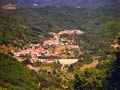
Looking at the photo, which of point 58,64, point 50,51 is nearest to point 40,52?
point 50,51

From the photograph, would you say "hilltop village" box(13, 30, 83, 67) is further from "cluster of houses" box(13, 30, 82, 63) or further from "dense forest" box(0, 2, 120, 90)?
"dense forest" box(0, 2, 120, 90)

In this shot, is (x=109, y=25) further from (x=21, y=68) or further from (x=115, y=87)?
(x=115, y=87)

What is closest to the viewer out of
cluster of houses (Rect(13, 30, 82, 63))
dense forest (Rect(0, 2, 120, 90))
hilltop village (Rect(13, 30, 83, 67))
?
dense forest (Rect(0, 2, 120, 90))

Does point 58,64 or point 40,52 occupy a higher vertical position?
point 58,64

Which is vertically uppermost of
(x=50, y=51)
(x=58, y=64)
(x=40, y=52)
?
(x=58, y=64)

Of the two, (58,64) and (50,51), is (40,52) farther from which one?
(58,64)

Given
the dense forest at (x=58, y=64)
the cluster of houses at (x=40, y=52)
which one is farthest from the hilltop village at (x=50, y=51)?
the dense forest at (x=58, y=64)

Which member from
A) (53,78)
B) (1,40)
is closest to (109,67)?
(53,78)

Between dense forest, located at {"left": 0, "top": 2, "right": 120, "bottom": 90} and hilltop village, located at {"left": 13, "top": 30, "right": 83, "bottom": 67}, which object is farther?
hilltop village, located at {"left": 13, "top": 30, "right": 83, "bottom": 67}

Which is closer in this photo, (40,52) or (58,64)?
(58,64)

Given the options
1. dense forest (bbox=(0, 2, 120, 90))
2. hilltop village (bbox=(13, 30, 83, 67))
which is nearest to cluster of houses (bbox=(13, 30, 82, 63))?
hilltop village (bbox=(13, 30, 83, 67))
